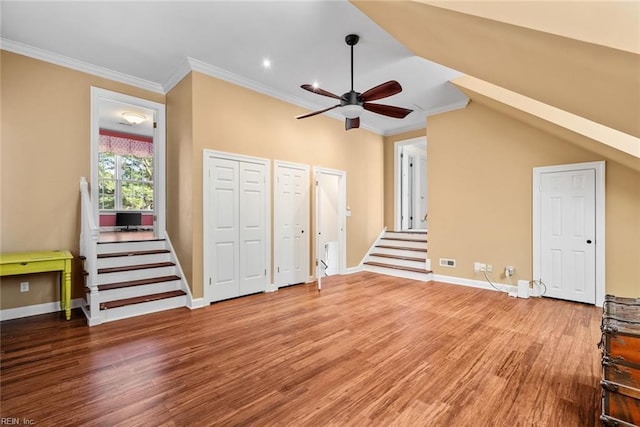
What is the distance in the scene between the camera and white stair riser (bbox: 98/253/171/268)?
13.1ft

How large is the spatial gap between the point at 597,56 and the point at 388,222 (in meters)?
5.85

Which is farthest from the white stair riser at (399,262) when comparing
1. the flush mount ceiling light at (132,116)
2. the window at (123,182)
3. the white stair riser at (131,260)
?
the window at (123,182)

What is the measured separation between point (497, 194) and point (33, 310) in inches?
273

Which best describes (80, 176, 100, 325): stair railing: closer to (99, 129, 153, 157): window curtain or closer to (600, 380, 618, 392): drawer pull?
(600, 380, 618, 392): drawer pull

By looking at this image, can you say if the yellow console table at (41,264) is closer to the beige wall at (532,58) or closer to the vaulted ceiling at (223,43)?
the vaulted ceiling at (223,43)

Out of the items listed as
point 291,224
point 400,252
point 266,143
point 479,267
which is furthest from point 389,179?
point 266,143

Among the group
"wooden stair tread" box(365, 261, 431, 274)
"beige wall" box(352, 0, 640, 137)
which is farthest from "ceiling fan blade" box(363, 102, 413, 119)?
"wooden stair tread" box(365, 261, 431, 274)

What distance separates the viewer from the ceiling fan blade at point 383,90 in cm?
300

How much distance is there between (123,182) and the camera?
865 centimetres

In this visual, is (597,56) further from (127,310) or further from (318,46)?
(127,310)

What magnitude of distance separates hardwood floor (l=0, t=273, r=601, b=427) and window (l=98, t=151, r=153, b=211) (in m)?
5.76

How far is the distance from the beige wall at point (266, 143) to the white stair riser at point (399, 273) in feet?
1.30

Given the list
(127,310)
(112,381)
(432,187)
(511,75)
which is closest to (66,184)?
(127,310)

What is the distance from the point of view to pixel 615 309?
218cm
